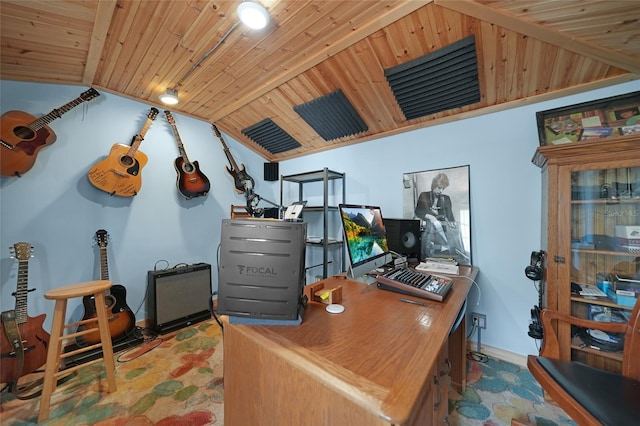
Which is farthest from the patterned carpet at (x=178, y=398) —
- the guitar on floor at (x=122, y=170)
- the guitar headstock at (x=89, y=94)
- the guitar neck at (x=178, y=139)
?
the guitar headstock at (x=89, y=94)

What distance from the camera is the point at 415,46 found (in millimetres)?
1591

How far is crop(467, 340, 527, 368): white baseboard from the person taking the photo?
A: 1.76 metres

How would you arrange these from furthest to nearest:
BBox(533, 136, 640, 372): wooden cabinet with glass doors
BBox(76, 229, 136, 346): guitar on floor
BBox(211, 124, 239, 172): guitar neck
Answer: BBox(211, 124, 239, 172): guitar neck < BBox(76, 229, 136, 346): guitar on floor < BBox(533, 136, 640, 372): wooden cabinet with glass doors

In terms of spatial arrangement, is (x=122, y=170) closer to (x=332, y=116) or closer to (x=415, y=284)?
(x=332, y=116)

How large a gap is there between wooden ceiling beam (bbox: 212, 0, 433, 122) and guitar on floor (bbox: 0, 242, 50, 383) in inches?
88.5

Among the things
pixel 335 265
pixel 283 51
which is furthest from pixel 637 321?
pixel 283 51

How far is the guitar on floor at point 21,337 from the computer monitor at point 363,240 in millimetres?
2307

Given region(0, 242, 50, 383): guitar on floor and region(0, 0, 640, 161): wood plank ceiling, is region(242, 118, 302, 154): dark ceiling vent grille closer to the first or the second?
region(0, 0, 640, 161): wood plank ceiling

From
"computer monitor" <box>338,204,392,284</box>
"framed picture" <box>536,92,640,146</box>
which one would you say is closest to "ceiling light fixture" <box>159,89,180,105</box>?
"computer monitor" <box>338,204,392,284</box>

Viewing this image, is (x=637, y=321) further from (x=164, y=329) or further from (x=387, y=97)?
(x=164, y=329)

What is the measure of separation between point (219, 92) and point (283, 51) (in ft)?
3.06

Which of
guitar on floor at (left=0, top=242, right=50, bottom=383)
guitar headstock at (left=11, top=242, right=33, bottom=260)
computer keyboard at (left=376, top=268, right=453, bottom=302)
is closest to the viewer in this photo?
computer keyboard at (left=376, top=268, right=453, bottom=302)

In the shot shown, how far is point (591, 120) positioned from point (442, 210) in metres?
1.09

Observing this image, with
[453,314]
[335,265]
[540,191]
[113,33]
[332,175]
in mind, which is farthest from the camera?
[335,265]
